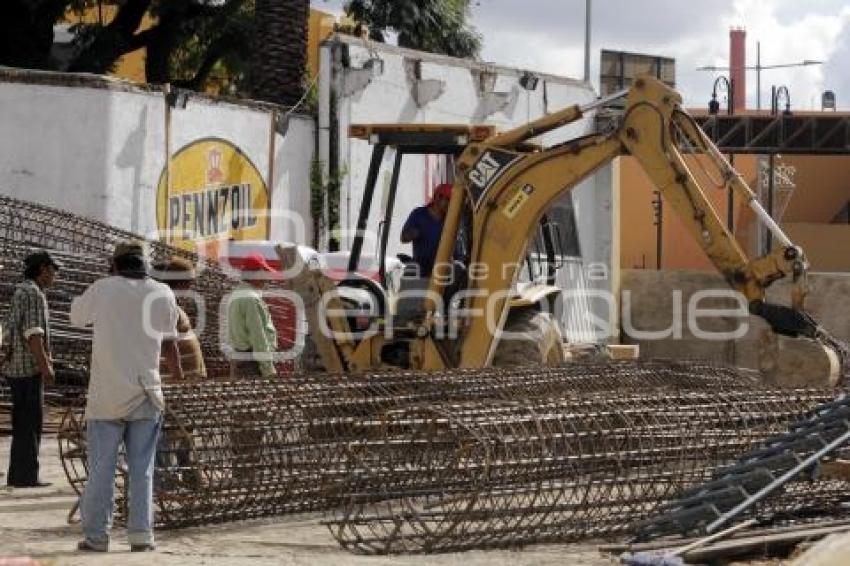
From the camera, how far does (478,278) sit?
14.9 meters

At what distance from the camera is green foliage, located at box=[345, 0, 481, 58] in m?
35.3

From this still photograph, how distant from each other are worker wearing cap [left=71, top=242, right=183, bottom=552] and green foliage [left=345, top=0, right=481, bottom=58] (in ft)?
85.4

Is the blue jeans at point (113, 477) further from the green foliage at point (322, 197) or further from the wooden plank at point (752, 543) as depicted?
the green foliage at point (322, 197)

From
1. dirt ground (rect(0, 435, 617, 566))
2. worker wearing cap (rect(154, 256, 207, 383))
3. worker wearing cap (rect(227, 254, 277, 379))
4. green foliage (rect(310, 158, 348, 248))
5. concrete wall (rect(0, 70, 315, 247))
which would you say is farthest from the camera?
green foliage (rect(310, 158, 348, 248))

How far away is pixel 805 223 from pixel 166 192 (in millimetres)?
34754

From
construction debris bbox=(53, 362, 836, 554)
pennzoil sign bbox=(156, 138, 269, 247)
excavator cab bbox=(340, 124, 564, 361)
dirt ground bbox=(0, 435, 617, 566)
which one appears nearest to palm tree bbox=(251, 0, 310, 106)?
pennzoil sign bbox=(156, 138, 269, 247)

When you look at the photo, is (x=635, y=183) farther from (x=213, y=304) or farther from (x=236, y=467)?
(x=236, y=467)

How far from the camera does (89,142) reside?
19797 mm

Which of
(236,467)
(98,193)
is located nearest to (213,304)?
(98,193)

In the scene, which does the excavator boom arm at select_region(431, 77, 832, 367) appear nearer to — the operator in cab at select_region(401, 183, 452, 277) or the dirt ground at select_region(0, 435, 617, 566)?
the operator in cab at select_region(401, 183, 452, 277)

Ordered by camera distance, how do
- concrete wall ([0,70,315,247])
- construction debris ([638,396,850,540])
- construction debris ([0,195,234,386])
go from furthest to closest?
concrete wall ([0,70,315,247]) → construction debris ([0,195,234,386]) → construction debris ([638,396,850,540])

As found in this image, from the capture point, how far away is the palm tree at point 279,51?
26.1 meters

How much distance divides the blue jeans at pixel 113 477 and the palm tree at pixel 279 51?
16.7 metres

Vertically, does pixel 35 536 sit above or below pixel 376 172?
below
